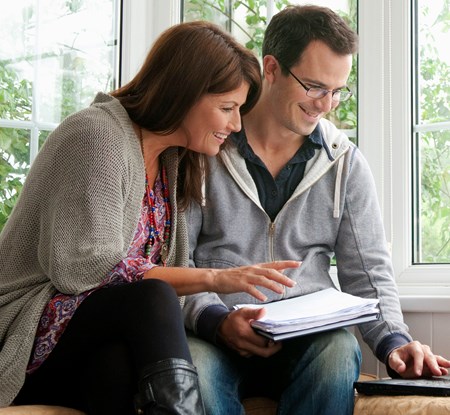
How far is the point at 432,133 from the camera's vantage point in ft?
8.13

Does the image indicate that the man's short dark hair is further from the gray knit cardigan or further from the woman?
the gray knit cardigan

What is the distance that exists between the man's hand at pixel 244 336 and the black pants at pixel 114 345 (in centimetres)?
26

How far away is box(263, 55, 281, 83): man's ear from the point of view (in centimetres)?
211

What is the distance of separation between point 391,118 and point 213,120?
2.53 feet

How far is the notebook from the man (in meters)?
0.16

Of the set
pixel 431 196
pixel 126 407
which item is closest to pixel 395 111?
pixel 431 196

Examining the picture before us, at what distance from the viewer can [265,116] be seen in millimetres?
2139

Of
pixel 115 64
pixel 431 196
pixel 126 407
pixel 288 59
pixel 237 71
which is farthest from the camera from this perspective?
pixel 115 64

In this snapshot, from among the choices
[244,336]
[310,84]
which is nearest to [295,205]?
[310,84]

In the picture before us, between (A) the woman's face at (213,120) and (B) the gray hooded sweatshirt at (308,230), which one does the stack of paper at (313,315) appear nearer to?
(B) the gray hooded sweatshirt at (308,230)

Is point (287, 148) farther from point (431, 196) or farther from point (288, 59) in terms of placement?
point (431, 196)

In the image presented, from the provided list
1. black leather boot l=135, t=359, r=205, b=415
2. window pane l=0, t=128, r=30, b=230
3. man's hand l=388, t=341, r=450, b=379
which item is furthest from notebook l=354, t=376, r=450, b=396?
window pane l=0, t=128, r=30, b=230

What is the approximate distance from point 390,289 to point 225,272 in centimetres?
51

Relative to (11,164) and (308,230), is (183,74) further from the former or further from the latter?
(11,164)
